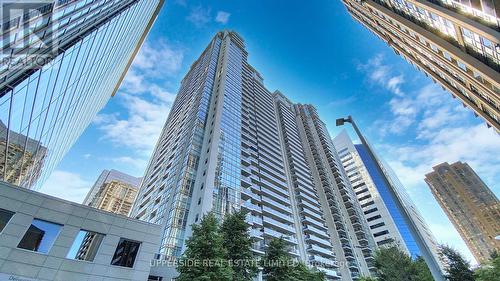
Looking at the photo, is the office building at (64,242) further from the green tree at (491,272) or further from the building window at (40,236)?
the green tree at (491,272)

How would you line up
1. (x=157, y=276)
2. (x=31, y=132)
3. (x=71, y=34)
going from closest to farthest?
(x=71, y=34)
(x=157, y=276)
(x=31, y=132)

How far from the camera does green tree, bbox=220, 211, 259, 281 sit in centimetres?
1783

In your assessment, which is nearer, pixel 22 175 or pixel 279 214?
pixel 22 175

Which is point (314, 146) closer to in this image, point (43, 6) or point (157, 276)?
point (157, 276)

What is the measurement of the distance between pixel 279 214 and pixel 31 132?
1603 inches

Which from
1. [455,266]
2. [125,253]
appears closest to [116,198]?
[125,253]

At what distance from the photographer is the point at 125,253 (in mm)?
13984

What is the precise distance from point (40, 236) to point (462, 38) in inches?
1262

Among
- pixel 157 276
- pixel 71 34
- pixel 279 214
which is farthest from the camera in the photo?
pixel 279 214

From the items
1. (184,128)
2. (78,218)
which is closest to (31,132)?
(78,218)

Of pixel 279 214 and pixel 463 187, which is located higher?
pixel 463 187

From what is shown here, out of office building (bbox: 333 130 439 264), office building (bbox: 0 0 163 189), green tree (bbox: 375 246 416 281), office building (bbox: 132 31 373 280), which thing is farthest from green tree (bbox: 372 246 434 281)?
office building (bbox: 0 0 163 189)

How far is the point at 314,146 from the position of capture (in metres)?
86.4

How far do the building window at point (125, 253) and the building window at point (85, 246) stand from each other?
1.14 metres
